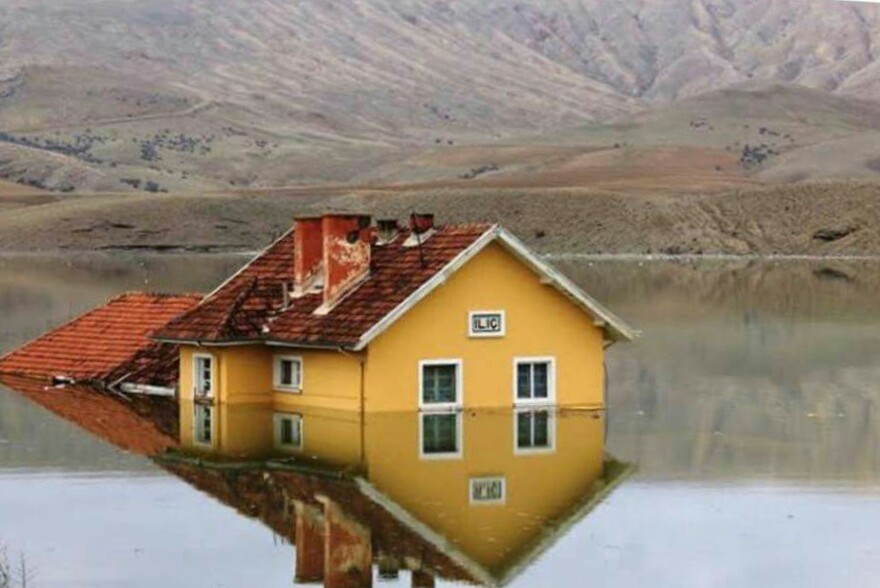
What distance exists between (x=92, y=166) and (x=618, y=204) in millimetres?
75972

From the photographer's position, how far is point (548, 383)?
32.2 metres

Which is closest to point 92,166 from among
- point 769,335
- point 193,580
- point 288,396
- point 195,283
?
point 195,283

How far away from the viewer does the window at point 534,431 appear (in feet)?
91.6

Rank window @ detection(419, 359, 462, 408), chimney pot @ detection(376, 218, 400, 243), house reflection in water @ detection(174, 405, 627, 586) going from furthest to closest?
1. chimney pot @ detection(376, 218, 400, 243)
2. window @ detection(419, 359, 462, 408)
3. house reflection in water @ detection(174, 405, 627, 586)

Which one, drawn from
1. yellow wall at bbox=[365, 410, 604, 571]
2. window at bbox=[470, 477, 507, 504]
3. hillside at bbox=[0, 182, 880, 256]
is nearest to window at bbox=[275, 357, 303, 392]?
yellow wall at bbox=[365, 410, 604, 571]

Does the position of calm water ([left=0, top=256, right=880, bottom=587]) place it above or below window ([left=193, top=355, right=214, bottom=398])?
below

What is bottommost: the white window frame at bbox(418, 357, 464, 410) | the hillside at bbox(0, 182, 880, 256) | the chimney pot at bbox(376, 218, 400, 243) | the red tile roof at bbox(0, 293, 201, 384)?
the white window frame at bbox(418, 357, 464, 410)

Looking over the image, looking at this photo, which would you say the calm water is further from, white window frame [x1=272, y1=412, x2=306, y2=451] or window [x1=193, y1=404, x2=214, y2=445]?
window [x1=193, y1=404, x2=214, y2=445]

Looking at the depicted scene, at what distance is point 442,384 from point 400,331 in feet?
3.89

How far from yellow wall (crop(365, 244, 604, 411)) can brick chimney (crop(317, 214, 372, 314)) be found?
156 cm

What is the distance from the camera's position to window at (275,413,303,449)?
1114 inches

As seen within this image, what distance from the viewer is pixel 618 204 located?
136m

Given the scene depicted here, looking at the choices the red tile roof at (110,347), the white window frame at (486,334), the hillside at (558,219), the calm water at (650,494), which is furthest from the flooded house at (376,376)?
the hillside at (558,219)

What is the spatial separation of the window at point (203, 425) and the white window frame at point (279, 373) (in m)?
1.05
